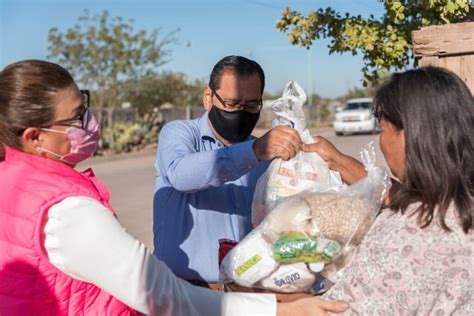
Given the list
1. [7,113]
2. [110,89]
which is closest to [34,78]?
[7,113]

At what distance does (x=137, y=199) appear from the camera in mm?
12742

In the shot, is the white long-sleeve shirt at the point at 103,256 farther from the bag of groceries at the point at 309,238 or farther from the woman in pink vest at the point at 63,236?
the bag of groceries at the point at 309,238

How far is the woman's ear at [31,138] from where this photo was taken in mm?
2018

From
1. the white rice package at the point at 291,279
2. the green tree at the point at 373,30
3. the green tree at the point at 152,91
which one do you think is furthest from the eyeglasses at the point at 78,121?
the green tree at the point at 152,91

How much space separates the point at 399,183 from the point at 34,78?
1.13 meters

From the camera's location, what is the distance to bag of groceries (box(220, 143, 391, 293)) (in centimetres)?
195

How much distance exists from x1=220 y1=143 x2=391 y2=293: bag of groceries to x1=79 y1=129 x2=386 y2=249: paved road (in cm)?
323

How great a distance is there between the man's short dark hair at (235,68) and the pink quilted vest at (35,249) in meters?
1.16

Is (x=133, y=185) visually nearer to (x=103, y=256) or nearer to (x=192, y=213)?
(x=192, y=213)

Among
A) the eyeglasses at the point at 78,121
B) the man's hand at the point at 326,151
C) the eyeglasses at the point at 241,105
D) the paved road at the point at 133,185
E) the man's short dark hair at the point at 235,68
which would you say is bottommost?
the paved road at the point at 133,185

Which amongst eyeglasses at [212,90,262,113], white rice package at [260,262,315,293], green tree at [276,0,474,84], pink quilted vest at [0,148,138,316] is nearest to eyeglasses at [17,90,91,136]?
pink quilted vest at [0,148,138,316]

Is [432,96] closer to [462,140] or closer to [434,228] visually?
[462,140]

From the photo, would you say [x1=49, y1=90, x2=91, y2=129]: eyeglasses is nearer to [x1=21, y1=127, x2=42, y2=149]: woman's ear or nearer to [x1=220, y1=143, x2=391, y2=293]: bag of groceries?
[x1=21, y1=127, x2=42, y2=149]: woman's ear

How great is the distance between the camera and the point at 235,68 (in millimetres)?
2996
